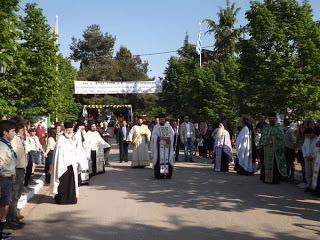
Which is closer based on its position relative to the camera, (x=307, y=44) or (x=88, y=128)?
(x=88, y=128)

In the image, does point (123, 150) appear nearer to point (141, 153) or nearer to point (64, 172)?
point (141, 153)

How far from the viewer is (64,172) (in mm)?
9102

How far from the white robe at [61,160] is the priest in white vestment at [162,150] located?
4.17 meters

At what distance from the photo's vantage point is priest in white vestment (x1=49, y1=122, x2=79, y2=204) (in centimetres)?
898

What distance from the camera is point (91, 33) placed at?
236ft

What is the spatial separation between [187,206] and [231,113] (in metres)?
22.3

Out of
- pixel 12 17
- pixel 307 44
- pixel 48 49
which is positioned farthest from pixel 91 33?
pixel 12 17

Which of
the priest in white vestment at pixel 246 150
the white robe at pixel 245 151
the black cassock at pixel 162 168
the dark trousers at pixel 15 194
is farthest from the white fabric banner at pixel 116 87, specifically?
the dark trousers at pixel 15 194

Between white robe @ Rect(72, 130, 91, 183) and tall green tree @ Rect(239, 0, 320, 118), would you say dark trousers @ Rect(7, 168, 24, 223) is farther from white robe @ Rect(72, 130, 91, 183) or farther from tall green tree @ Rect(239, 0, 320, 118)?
tall green tree @ Rect(239, 0, 320, 118)

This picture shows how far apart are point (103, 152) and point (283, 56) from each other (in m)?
9.85

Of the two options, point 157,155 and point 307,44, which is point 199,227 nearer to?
point 157,155

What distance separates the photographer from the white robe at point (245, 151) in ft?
46.5

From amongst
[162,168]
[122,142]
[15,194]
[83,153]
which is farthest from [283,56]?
[15,194]

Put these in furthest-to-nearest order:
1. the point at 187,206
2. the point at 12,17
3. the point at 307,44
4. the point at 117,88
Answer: the point at 117,88 < the point at 307,44 < the point at 12,17 < the point at 187,206
